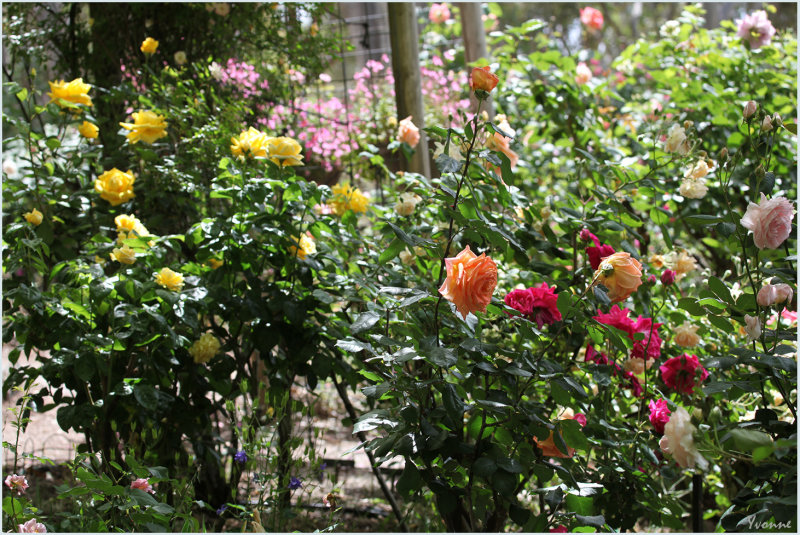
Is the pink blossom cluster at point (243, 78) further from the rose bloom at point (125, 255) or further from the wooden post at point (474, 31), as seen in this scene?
the rose bloom at point (125, 255)

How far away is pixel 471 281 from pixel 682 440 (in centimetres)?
32

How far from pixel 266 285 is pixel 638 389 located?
0.82 meters

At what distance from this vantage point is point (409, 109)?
1.80 metres

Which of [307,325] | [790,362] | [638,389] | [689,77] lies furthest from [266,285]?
[689,77]

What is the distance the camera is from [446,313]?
3.46 ft

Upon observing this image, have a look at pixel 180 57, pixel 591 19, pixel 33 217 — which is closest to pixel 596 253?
pixel 33 217

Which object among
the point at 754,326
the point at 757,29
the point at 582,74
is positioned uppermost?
the point at 757,29

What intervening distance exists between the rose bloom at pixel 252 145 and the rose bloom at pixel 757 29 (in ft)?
5.09

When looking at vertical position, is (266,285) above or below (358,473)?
above

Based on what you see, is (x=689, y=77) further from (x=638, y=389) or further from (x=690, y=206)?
(x=638, y=389)

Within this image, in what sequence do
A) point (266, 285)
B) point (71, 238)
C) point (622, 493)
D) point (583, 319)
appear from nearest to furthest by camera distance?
point (583, 319)
point (622, 493)
point (266, 285)
point (71, 238)

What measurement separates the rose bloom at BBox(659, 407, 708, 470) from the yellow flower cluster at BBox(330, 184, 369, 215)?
3.16ft

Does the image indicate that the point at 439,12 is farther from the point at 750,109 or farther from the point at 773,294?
the point at 773,294

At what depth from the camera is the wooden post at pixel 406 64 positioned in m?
1.80
